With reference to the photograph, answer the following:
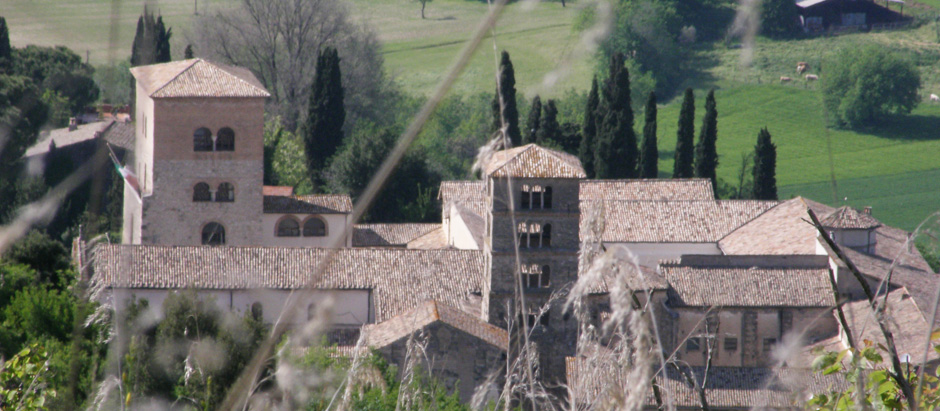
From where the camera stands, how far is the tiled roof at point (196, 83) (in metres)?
30.5

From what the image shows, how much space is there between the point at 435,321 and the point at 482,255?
18.1 feet

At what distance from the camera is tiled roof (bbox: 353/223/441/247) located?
→ 108ft

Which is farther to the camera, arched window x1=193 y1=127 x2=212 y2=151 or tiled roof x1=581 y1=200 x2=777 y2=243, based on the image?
tiled roof x1=581 y1=200 x2=777 y2=243

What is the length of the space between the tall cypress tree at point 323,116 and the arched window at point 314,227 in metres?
10.1

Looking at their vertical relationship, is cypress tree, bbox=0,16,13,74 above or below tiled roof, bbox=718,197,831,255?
above

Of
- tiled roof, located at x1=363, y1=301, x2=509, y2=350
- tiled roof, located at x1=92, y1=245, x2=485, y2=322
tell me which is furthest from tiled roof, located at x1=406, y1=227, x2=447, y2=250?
tiled roof, located at x1=363, y1=301, x2=509, y2=350

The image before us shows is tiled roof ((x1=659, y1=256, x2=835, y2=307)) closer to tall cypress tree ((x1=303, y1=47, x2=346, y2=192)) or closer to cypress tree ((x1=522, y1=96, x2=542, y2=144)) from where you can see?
cypress tree ((x1=522, y1=96, x2=542, y2=144))

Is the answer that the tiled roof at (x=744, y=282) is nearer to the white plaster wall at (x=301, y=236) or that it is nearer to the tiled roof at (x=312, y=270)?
the tiled roof at (x=312, y=270)

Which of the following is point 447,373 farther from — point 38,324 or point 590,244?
point 590,244

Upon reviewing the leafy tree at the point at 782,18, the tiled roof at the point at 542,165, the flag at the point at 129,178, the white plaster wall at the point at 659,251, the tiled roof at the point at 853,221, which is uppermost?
the leafy tree at the point at 782,18


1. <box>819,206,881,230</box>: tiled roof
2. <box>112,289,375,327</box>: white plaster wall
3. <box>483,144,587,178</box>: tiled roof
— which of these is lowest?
<box>112,289,375,327</box>: white plaster wall

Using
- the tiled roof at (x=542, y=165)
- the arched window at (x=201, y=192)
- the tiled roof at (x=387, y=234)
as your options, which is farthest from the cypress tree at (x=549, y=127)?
the tiled roof at (x=542, y=165)

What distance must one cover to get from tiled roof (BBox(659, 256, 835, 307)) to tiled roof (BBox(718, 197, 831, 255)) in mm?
1315

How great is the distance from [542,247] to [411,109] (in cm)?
3031
